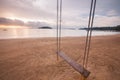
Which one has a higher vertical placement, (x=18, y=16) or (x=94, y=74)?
(x=18, y=16)

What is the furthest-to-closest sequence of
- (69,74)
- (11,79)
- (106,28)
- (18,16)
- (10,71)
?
(106,28) < (18,16) < (10,71) < (69,74) < (11,79)

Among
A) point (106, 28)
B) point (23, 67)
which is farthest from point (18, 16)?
point (106, 28)

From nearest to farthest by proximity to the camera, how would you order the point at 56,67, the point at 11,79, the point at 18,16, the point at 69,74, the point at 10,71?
the point at 11,79 < the point at 69,74 < the point at 10,71 < the point at 56,67 < the point at 18,16

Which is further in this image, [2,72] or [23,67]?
[23,67]

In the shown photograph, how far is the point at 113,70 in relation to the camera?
3938 millimetres

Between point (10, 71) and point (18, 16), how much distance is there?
61.6 metres

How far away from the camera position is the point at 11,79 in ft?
10.9

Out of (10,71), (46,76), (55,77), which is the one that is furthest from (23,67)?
(55,77)

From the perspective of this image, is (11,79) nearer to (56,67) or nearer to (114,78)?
(56,67)

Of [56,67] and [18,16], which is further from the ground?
[18,16]

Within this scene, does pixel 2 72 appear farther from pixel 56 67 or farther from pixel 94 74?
pixel 94 74

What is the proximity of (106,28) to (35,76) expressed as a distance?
119 m

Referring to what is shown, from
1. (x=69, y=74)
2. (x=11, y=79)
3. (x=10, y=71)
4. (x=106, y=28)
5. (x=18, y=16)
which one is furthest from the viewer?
(x=106, y=28)

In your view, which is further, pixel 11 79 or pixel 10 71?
pixel 10 71
